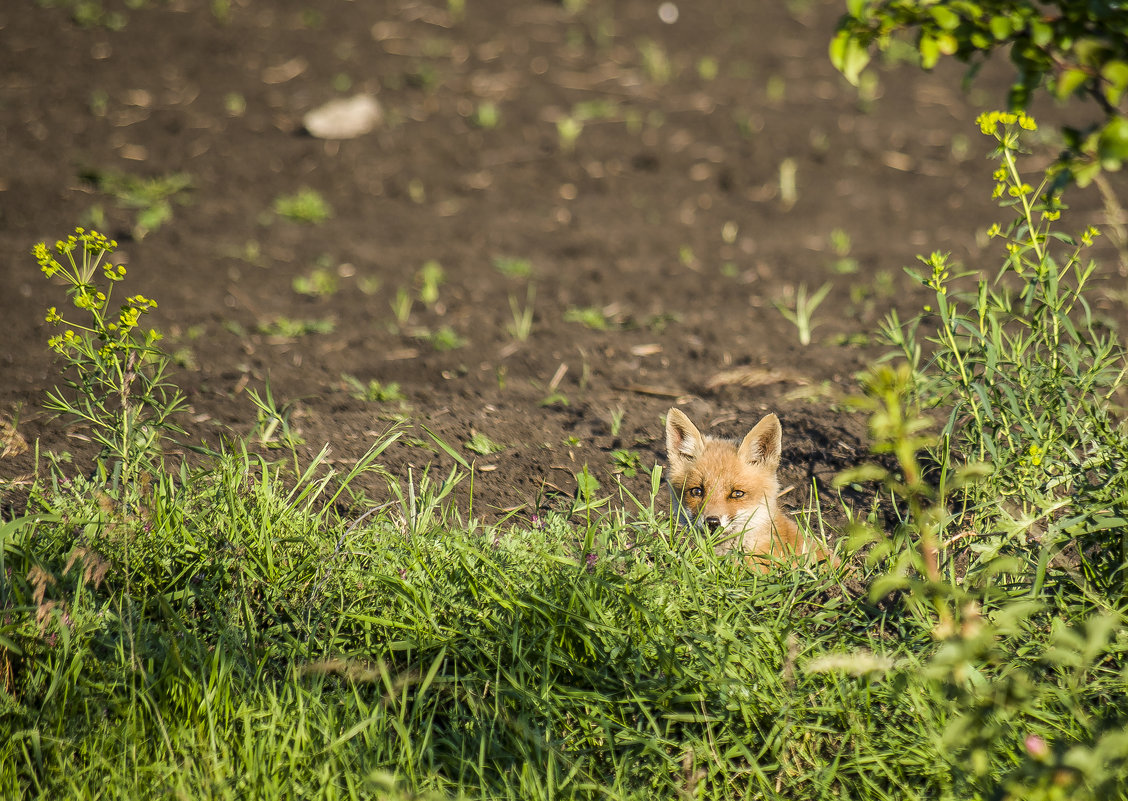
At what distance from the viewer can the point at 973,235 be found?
24.1ft

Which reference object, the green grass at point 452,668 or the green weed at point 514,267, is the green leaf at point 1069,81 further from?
the green weed at point 514,267

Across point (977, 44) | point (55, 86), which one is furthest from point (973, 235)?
point (55, 86)

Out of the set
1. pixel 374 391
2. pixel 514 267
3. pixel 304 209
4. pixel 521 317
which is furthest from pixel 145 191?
pixel 374 391

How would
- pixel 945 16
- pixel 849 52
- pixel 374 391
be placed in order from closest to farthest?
pixel 945 16
pixel 849 52
pixel 374 391

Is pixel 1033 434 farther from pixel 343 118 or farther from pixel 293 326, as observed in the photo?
pixel 343 118

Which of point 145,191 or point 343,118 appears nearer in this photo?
point 145,191

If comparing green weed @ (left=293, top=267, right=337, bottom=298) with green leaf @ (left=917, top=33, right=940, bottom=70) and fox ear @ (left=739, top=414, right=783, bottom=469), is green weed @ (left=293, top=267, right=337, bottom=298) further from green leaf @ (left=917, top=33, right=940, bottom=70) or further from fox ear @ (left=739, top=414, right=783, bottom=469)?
green leaf @ (left=917, top=33, right=940, bottom=70)

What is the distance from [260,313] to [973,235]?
5.90 m

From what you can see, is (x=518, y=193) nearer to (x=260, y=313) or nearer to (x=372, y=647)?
(x=260, y=313)

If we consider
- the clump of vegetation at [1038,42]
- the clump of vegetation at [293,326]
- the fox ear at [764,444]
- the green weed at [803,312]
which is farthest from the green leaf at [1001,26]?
the clump of vegetation at [293,326]

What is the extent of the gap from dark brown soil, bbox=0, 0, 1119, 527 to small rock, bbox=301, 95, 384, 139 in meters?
0.19

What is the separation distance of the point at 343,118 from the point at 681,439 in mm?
6749

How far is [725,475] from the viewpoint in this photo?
404cm

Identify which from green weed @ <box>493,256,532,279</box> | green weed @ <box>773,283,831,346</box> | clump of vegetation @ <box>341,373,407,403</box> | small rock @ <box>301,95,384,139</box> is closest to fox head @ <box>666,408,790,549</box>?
green weed @ <box>773,283,831,346</box>
